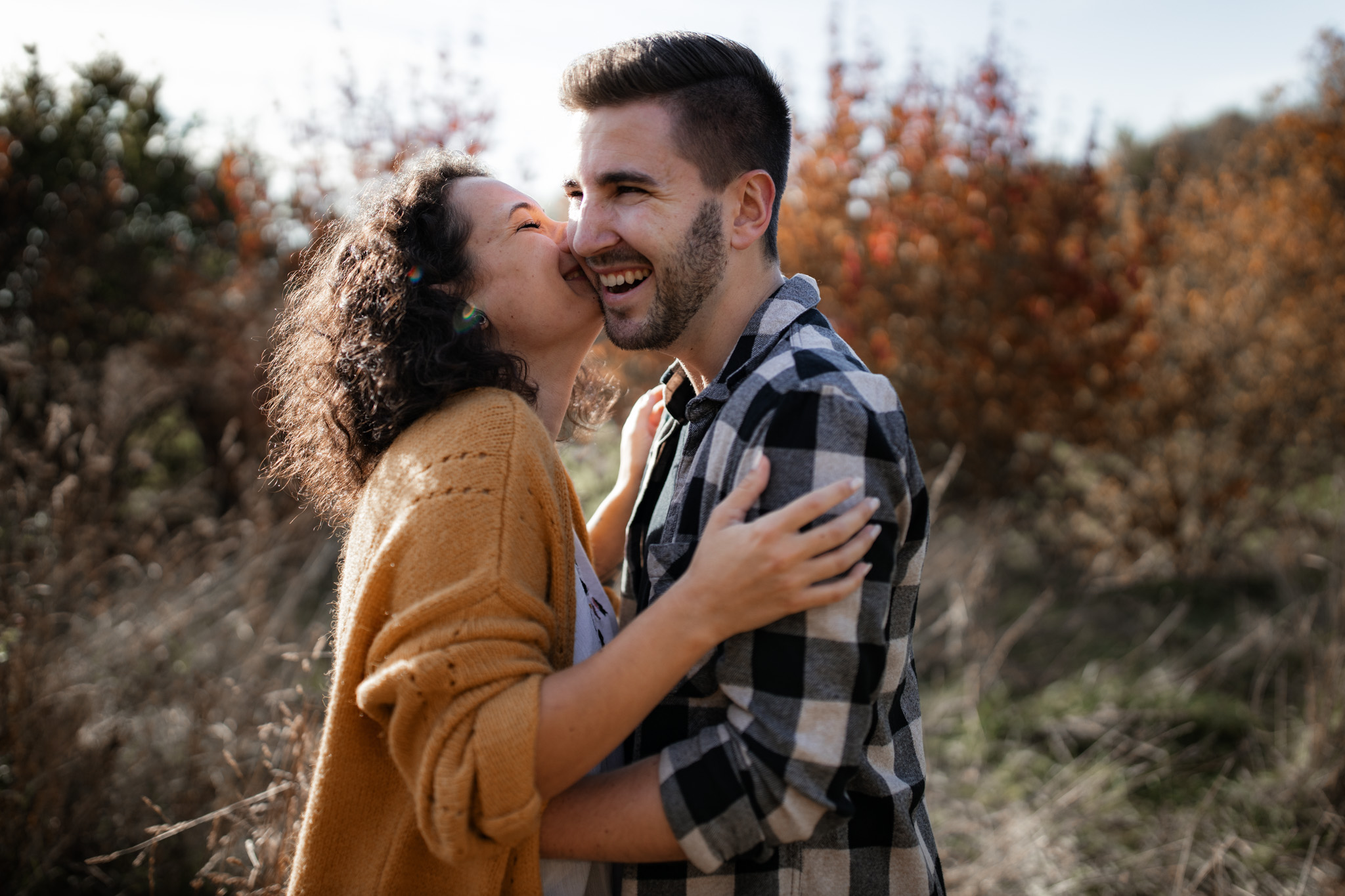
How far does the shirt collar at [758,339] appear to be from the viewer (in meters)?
1.78

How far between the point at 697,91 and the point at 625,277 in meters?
0.44

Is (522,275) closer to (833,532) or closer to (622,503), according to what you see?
(622,503)

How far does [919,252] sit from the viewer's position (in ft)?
22.6

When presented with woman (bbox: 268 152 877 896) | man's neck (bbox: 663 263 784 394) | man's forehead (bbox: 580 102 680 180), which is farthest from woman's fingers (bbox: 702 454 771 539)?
man's forehead (bbox: 580 102 680 180)

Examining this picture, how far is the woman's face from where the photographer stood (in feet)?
6.70

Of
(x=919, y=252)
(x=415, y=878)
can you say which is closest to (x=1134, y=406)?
(x=919, y=252)

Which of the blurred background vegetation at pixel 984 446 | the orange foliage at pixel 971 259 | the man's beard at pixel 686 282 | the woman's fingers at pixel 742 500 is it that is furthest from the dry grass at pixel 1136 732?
the man's beard at pixel 686 282

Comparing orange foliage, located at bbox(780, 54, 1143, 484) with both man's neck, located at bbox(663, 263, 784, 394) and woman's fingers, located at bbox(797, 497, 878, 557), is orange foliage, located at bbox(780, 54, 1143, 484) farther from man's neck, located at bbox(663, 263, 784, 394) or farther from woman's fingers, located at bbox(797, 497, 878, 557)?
woman's fingers, located at bbox(797, 497, 878, 557)

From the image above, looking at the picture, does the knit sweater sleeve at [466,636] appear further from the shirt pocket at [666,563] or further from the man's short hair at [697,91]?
the man's short hair at [697,91]

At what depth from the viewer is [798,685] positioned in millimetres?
1397

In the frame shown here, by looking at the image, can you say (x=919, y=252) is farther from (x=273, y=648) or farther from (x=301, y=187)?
(x=273, y=648)

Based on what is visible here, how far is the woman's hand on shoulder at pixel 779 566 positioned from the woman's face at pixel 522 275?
886mm

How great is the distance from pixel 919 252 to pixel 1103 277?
1505 millimetres

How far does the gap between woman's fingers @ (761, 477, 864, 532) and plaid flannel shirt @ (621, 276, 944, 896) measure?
5cm
